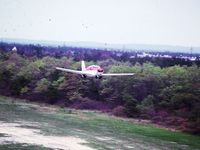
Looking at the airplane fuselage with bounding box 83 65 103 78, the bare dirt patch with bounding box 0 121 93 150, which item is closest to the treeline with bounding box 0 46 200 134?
the airplane fuselage with bounding box 83 65 103 78

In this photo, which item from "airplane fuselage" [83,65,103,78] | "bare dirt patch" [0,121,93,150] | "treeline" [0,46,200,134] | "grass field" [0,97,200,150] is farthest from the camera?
"treeline" [0,46,200,134]

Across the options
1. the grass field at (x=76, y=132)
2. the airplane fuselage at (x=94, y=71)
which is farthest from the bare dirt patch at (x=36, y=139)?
the airplane fuselage at (x=94, y=71)

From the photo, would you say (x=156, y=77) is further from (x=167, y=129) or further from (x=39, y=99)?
(x=39, y=99)

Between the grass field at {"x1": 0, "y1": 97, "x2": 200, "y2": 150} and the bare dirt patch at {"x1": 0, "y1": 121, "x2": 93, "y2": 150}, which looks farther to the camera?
the grass field at {"x1": 0, "y1": 97, "x2": 200, "y2": 150}

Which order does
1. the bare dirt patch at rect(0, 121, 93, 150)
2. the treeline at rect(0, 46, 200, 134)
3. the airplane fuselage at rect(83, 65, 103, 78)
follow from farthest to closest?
1. the treeline at rect(0, 46, 200, 134)
2. the airplane fuselage at rect(83, 65, 103, 78)
3. the bare dirt patch at rect(0, 121, 93, 150)

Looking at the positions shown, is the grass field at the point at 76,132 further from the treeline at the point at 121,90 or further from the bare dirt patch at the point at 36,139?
the treeline at the point at 121,90

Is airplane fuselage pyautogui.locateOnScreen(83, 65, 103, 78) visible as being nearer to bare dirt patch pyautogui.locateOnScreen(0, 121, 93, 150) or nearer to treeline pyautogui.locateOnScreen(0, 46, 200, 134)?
bare dirt patch pyautogui.locateOnScreen(0, 121, 93, 150)

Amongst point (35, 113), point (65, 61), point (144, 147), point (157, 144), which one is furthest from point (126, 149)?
point (65, 61)
